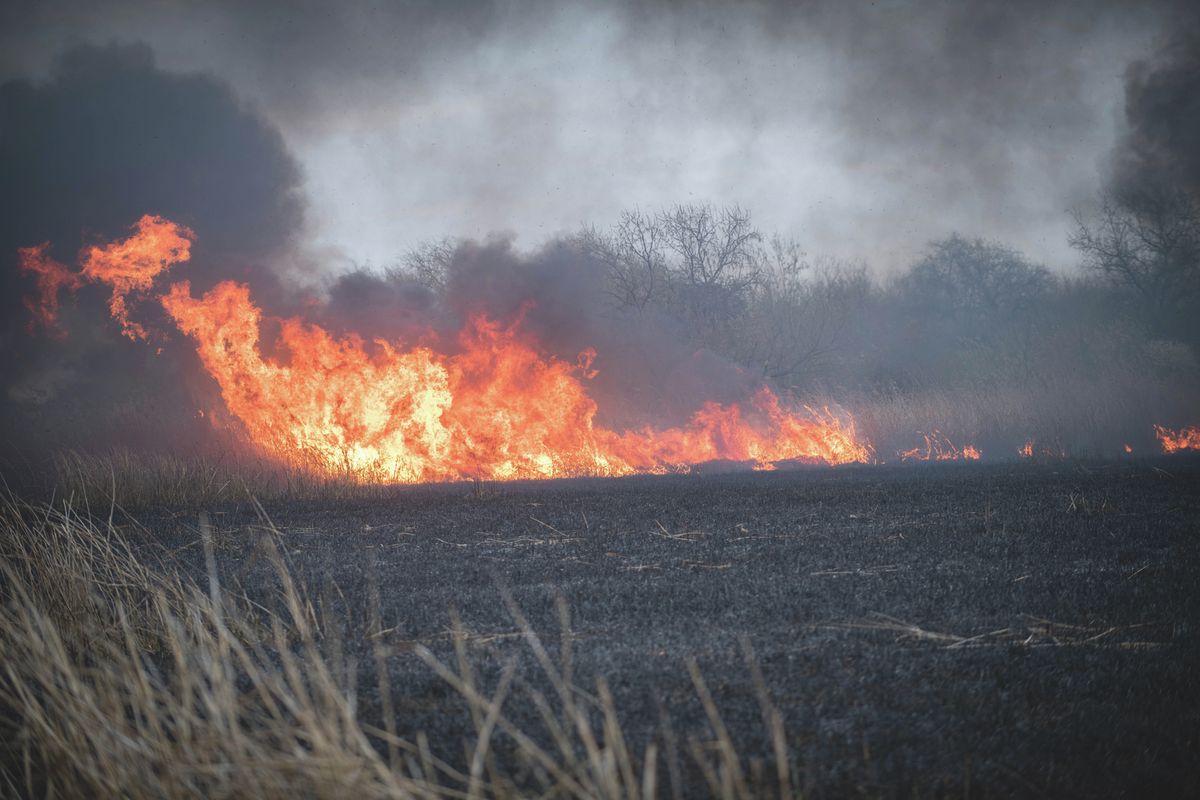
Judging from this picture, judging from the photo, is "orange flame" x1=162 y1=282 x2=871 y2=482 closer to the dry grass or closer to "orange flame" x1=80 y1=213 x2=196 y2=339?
"orange flame" x1=80 y1=213 x2=196 y2=339

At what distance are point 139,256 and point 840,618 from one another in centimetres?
1525

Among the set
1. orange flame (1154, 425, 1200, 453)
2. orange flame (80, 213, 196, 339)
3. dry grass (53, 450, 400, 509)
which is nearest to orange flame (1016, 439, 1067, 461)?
orange flame (1154, 425, 1200, 453)

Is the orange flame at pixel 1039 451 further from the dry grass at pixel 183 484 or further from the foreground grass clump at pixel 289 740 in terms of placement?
the foreground grass clump at pixel 289 740

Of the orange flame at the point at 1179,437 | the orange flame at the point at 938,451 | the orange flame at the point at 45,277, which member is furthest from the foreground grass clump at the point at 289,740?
the orange flame at the point at 1179,437

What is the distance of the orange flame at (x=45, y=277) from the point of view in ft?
52.4

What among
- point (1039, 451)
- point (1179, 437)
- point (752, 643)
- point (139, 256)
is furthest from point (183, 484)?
point (1179, 437)

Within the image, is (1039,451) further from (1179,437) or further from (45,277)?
(45,277)

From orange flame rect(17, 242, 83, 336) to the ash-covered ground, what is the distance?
9267 mm

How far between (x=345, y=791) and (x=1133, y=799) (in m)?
2.06

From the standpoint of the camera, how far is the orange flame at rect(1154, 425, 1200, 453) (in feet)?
58.5

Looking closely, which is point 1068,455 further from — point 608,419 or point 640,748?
point 640,748

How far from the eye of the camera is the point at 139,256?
15703mm

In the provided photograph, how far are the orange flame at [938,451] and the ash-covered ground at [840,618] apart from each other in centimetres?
861

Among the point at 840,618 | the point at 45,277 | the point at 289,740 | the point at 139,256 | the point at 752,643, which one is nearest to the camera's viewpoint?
the point at 289,740
